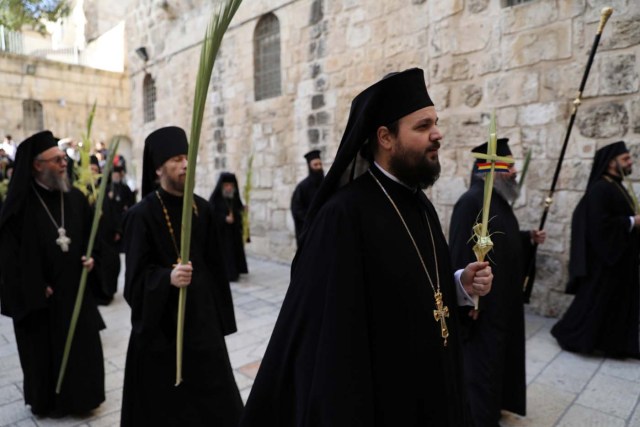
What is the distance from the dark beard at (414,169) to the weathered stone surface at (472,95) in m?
4.90

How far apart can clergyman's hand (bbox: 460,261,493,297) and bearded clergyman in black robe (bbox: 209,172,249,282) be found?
6502 mm

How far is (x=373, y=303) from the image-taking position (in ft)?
5.76

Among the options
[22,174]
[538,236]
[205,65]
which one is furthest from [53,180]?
[538,236]

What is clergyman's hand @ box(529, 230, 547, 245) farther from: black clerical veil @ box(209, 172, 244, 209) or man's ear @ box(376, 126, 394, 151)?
black clerical veil @ box(209, 172, 244, 209)

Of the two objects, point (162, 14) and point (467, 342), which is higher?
point (162, 14)

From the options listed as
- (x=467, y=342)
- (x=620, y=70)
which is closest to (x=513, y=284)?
(x=467, y=342)

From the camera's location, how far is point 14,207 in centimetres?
350

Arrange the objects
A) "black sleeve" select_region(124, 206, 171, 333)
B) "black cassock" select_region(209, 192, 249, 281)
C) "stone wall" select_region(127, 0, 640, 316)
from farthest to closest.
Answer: "black cassock" select_region(209, 192, 249, 281), "stone wall" select_region(127, 0, 640, 316), "black sleeve" select_region(124, 206, 171, 333)

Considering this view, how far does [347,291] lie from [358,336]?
6.2 inches

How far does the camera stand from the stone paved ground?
11.7 feet

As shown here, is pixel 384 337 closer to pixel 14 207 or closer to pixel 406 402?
pixel 406 402

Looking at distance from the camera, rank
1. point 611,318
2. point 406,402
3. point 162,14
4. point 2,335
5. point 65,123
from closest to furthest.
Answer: point 406,402 → point 611,318 → point 2,335 → point 162,14 → point 65,123

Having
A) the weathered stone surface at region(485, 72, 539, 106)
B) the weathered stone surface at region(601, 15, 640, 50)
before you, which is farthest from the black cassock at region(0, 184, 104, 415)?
the weathered stone surface at region(601, 15, 640, 50)

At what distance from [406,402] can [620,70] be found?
5048 millimetres
